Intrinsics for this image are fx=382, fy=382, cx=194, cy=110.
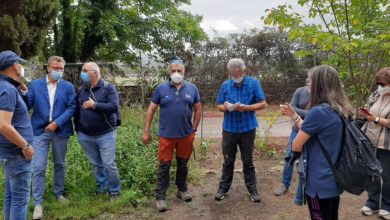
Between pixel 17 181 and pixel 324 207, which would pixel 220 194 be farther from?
pixel 17 181

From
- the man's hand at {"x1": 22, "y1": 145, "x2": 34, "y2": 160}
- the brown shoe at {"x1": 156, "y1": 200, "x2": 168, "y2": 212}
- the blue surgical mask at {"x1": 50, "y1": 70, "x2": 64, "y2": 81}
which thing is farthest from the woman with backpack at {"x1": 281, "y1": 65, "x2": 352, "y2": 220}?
the blue surgical mask at {"x1": 50, "y1": 70, "x2": 64, "y2": 81}

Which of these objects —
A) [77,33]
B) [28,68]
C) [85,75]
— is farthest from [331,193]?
[77,33]

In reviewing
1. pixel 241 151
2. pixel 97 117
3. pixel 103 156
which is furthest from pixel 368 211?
pixel 97 117

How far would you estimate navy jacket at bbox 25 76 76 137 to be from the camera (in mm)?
4711

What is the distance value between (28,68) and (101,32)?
3.49 metres

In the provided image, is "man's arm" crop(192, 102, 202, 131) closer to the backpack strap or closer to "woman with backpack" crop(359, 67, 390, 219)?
"woman with backpack" crop(359, 67, 390, 219)

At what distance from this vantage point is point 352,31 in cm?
578

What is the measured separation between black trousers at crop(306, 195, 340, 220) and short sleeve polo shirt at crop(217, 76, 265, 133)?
1747mm

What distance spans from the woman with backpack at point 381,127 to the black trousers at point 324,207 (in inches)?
53.3

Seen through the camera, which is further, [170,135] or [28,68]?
[28,68]

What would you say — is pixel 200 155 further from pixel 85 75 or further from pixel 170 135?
pixel 85 75

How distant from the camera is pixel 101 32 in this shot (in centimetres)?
1498

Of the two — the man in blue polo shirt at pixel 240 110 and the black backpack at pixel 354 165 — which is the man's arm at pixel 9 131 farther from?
the black backpack at pixel 354 165

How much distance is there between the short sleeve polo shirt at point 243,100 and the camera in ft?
15.8
